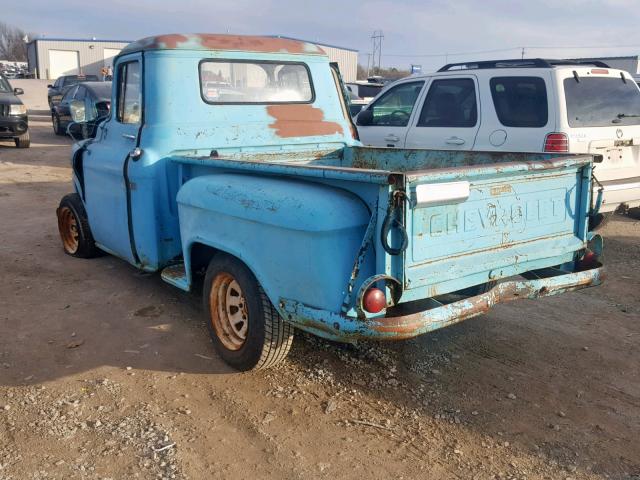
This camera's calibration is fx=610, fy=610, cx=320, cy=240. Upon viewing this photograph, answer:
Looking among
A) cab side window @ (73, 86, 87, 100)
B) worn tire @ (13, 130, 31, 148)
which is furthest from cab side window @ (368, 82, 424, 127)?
worn tire @ (13, 130, 31, 148)

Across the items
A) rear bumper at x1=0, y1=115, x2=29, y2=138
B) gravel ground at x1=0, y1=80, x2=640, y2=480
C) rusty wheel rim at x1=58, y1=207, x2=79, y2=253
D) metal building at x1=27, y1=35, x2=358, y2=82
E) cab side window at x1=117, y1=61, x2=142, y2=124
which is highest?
metal building at x1=27, y1=35, x2=358, y2=82

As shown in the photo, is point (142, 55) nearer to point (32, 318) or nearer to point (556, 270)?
point (32, 318)

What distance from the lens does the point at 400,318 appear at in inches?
116

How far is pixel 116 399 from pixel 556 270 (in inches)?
111

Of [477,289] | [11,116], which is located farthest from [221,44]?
[11,116]

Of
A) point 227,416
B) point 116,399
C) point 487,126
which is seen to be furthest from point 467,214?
point 487,126

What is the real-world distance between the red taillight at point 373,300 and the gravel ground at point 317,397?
0.74 m

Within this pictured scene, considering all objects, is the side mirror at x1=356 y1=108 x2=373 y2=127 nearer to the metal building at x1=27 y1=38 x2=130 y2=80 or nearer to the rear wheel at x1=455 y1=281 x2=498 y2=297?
the rear wheel at x1=455 y1=281 x2=498 y2=297

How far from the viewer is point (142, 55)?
4.66m

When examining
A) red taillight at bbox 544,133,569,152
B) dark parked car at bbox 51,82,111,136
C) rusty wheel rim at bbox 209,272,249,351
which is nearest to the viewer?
rusty wheel rim at bbox 209,272,249,351

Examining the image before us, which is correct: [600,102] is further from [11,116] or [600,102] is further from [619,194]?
[11,116]

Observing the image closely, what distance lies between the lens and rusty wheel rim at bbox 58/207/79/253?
632 cm

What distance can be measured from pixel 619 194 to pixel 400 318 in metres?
4.28

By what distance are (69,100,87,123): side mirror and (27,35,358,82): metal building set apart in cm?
4481
